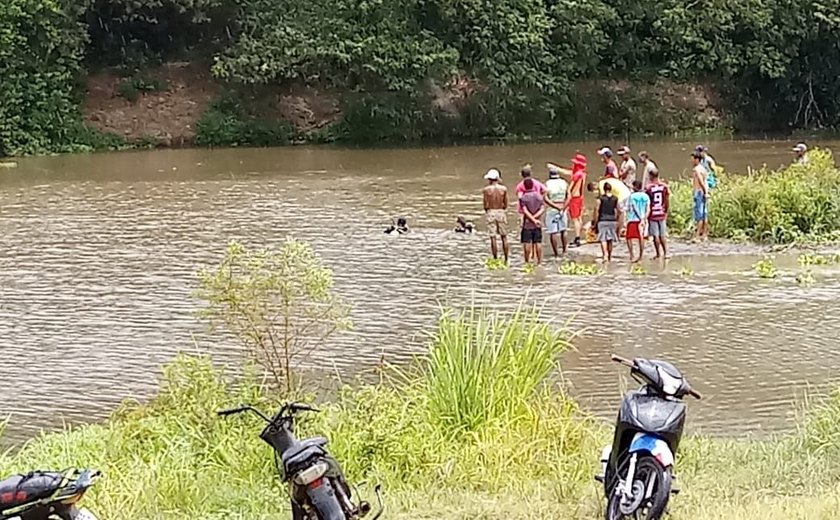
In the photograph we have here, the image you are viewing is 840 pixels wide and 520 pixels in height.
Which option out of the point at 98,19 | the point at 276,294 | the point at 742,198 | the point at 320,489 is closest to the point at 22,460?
the point at 276,294

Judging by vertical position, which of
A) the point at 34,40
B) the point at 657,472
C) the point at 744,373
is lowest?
the point at 744,373

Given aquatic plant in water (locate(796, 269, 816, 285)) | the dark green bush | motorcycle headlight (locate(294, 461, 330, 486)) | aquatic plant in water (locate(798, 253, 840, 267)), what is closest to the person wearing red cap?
aquatic plant in water (locate(798, 253, 840, 267))

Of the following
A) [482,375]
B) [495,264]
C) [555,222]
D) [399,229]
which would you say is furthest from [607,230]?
[482,375]

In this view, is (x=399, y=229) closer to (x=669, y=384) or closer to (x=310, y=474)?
(x=669, y=384)

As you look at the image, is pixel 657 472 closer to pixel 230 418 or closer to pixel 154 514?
pixel 154 514

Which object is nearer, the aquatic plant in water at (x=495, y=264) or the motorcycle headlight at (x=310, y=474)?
the motorcycle headlight at (x=310, y=474)

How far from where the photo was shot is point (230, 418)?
7.52m

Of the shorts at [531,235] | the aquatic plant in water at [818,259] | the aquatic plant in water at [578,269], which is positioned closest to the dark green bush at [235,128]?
the shorts at [531,235]

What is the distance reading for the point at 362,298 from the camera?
541 inches

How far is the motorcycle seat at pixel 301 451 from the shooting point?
5.05 metres

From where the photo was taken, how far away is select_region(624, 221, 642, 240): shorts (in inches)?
626

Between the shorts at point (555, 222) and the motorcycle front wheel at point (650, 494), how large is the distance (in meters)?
11.1

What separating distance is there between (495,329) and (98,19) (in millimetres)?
37250

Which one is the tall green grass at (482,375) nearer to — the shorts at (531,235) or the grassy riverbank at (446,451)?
the grassy riverbank at (446,451)
